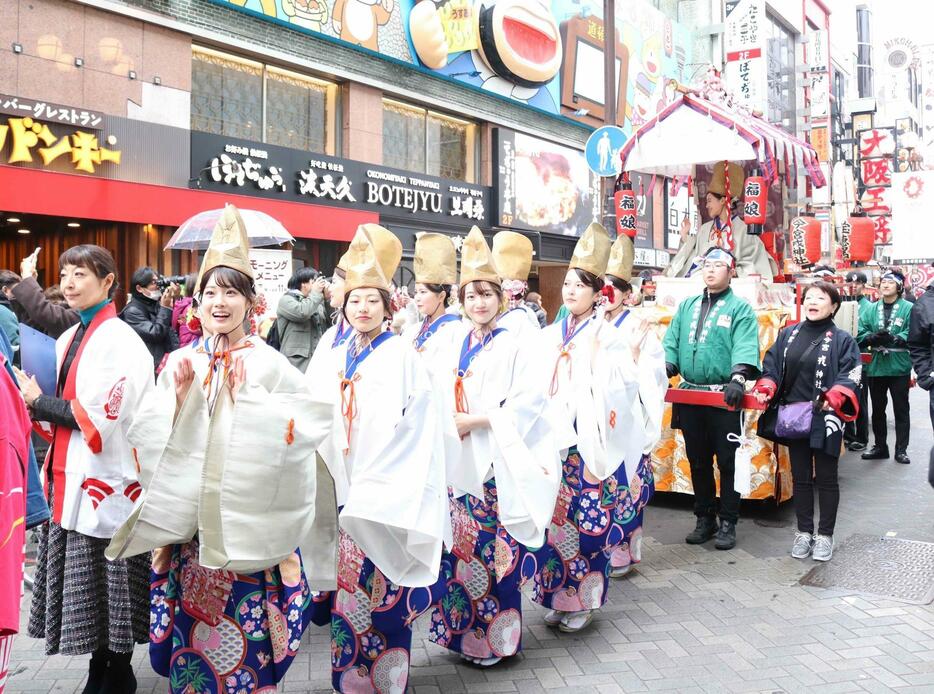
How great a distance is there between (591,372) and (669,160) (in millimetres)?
3629

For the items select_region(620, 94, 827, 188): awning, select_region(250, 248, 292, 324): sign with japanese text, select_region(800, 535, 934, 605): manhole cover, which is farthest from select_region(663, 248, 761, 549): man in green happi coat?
select_region(250, 248, 292, 324): sign with japanese text

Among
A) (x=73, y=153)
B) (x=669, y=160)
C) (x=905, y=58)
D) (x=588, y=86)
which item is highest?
(x=905, y=58)

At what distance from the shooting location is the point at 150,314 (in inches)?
250

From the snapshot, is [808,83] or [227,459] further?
[808,83]

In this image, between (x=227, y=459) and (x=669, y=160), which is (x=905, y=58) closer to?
(x=669, y=160)

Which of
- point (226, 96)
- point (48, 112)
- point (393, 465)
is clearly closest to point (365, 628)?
point (393, 465)

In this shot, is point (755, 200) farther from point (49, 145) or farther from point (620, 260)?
point (49, 145)

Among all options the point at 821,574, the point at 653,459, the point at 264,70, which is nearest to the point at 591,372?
the point at 821,574

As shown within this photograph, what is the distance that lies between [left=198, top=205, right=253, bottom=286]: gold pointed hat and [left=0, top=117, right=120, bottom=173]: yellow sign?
829 centimetres

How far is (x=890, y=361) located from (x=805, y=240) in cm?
200

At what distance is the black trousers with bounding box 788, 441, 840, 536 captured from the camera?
5188mm

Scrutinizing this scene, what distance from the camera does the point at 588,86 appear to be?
21.2 metres

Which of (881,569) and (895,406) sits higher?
(895,406)

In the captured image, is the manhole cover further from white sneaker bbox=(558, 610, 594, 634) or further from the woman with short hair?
white sneaker bbox=(558, 610, 594, 634)
